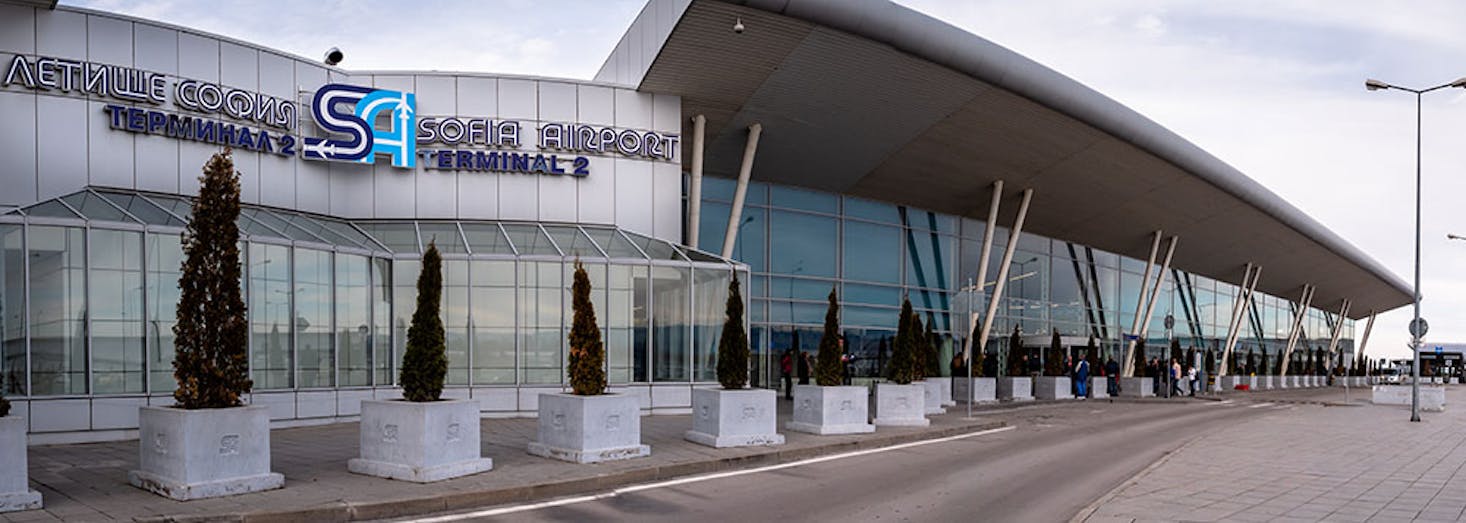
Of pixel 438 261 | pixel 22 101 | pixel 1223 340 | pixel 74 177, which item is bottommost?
pixel 1223 340

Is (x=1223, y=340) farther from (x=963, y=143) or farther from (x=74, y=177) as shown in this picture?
(x=74, y=177)

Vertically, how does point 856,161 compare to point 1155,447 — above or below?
above

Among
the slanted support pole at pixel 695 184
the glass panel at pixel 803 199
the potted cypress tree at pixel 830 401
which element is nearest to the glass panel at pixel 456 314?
the slanted support pole at pixel 695 184

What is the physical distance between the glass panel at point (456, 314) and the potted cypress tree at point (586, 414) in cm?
797

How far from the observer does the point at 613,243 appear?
25.1 m

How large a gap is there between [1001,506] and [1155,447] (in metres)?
9.21

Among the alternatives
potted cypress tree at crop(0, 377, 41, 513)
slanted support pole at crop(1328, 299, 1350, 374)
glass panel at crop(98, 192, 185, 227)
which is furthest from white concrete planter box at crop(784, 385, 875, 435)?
slanted support pole at crop(1328, 299, 1350, 374)

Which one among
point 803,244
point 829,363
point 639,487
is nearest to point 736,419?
point 829,363

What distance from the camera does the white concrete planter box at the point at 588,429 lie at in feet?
47.8

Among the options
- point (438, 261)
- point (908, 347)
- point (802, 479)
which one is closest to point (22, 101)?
point (438, 261)

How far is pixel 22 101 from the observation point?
19219mm

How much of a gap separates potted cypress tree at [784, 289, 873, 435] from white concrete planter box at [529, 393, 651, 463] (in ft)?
15.9

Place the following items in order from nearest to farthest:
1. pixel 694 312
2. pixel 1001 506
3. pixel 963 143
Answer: pixel 1001 506
pixel 694 312
pixel 963 143

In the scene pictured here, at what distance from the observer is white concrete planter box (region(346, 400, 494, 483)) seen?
500 inches
